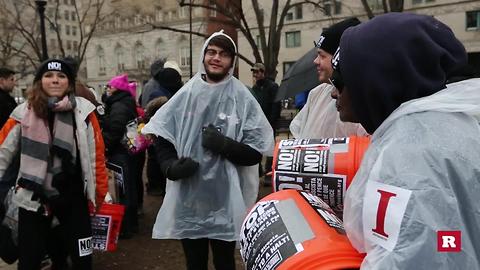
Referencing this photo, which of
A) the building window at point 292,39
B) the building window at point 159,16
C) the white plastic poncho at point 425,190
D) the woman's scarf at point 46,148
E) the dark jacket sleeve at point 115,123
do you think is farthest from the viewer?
the building window at point 159,16

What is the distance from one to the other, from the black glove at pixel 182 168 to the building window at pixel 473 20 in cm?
3645

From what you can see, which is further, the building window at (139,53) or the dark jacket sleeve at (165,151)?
the building window at (139,53)

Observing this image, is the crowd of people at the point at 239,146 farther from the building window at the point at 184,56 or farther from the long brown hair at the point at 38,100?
the building window at the point at 184,56

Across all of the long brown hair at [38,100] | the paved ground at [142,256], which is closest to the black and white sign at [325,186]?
the long brown hair at [38,100]

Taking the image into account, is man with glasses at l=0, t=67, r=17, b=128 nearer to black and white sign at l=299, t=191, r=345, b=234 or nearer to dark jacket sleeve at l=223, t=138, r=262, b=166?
dark jacket sleeve at l=223, t=138, r=262, b=166

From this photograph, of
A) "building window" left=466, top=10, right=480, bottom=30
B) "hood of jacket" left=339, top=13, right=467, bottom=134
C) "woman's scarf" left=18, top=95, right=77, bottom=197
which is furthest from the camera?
"building window" left=466, top=10, right=480, bottom=30

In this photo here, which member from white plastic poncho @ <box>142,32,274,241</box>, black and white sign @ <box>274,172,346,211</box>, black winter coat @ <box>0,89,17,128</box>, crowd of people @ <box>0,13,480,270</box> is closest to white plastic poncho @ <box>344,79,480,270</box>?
crowd of people @ <box>0,13,480,270</box>

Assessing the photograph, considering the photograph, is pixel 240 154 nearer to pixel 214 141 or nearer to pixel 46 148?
pixel 214 141

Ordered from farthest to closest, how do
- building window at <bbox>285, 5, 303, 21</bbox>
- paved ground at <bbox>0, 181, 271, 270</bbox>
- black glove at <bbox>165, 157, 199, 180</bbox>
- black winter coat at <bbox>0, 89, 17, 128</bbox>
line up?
building window at <bbox>285, 5, 303, 21</bbox>
black winter coat at <bbox>0, 89, 17, 128</bbox>
paved ground at <bbox>0, 181, 271, 270</bbox>
black glove at <bbox>165, 157, 199, 180</bbox>

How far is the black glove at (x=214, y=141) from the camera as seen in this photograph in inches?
105

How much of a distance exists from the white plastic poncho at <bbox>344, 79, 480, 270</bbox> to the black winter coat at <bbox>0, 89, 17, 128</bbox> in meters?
5.99

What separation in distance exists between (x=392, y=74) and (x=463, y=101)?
17 cm

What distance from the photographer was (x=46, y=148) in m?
3.08

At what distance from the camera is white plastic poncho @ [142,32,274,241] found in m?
2.78
